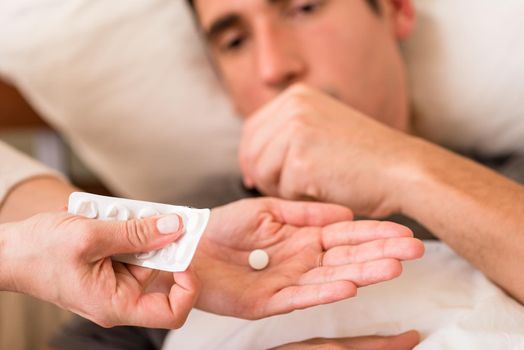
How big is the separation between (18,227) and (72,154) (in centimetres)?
113

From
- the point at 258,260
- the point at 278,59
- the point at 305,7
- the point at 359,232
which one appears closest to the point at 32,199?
the point at 258,260

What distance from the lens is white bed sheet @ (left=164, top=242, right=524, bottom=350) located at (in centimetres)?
64

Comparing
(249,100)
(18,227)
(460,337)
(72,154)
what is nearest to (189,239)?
(18,227)

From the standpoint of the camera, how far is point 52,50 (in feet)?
3.54

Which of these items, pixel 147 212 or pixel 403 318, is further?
pixel 403 318

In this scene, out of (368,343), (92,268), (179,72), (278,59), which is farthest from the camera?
(179,72)

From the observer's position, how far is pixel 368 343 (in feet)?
2.06

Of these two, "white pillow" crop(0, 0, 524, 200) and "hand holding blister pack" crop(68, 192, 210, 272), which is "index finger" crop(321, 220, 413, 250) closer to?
"hand holding blister pack" crop(68, 192, 210, 272)

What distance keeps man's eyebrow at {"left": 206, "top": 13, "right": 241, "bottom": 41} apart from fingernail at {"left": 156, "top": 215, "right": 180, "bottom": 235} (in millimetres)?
643

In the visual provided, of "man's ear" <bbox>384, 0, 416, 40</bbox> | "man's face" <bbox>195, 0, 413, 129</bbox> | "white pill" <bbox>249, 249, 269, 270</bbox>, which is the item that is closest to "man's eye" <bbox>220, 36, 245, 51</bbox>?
"man's face" <bbox>195, 0, 413, 129</bbox>

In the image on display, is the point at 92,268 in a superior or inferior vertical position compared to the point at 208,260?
superior

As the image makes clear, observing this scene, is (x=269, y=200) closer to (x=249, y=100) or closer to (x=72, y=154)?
(x=249, y=100)

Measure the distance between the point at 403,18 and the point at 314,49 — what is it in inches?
9.3

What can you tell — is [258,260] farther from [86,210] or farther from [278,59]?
[278,59]
